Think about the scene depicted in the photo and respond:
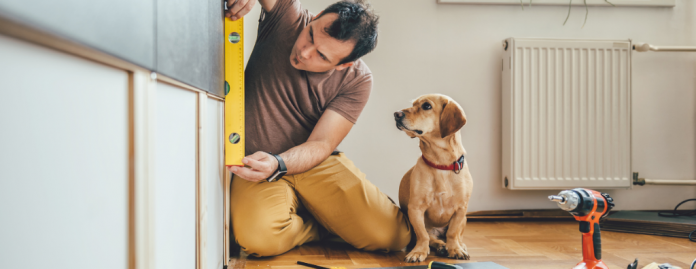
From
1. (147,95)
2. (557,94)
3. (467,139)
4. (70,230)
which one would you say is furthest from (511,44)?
(70,230)

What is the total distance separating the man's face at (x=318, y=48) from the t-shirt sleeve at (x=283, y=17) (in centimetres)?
8

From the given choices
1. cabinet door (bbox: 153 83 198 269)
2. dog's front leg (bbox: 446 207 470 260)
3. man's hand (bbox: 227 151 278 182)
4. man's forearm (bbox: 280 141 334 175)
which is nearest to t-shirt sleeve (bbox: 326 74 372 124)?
man's forearm (bbox: 280 141 334 175)

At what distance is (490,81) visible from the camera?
7.00ft

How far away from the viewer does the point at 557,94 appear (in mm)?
2062

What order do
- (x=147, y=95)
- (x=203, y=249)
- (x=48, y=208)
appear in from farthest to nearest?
(x=203, y=249) < (x=147, y=95) < (x=48, y=208)

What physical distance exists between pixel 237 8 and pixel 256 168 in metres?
0.43

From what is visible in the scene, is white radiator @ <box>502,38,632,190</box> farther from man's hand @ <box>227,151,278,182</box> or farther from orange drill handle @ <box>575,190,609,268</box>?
man's hand @ <box>227,151,278,182</box>

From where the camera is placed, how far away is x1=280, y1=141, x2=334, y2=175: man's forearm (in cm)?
128

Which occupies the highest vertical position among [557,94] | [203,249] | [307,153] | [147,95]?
[557,94]

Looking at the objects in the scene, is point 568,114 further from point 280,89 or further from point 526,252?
point 280,89

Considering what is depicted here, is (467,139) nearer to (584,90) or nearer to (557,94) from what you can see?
(557,94)

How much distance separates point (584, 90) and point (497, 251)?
1139 millimetres

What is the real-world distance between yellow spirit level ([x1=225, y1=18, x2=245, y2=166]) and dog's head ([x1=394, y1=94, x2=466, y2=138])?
0.57 m

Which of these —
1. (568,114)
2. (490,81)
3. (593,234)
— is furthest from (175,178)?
(568,114)
